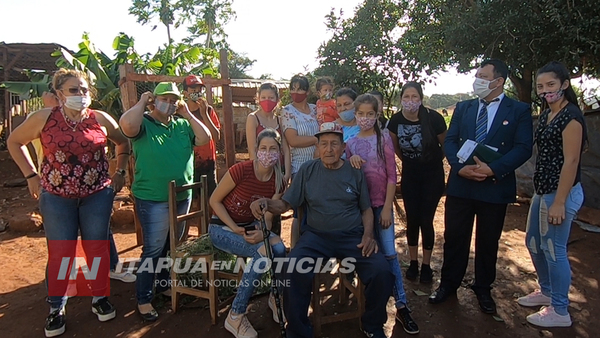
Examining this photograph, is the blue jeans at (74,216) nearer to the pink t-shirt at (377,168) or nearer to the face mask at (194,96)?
the face mask at (194,96)

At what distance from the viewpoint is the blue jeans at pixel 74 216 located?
9.96ft

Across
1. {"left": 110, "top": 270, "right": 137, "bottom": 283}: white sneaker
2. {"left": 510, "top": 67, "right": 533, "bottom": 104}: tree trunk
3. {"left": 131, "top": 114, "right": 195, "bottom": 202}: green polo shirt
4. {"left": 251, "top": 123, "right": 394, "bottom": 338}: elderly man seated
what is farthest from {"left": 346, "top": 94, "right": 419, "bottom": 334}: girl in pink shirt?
{"left": 510, "top": 67, "right": 533, "bottom": 104}: tree trunk

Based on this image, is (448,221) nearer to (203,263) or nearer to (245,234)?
(245,234)

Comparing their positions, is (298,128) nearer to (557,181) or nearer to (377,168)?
(377,168)

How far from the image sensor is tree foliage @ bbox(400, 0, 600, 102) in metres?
5.34

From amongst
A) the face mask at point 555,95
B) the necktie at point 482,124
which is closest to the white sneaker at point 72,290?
the necktie at point 482,124

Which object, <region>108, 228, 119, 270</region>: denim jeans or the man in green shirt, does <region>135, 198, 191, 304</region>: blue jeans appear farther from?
<region>108, 228, 119, 270</region>: denim jeans

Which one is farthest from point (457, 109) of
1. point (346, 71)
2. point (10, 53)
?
point (10, 53)

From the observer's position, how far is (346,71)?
7352 mm

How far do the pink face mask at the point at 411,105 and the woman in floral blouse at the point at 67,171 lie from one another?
258 centimetres

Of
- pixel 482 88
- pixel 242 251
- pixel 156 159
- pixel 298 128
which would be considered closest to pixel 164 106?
pixel 156 159

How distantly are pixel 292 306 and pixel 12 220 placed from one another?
5507mm

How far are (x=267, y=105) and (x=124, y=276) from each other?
2339 mm

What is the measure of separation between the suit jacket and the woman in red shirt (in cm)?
153
